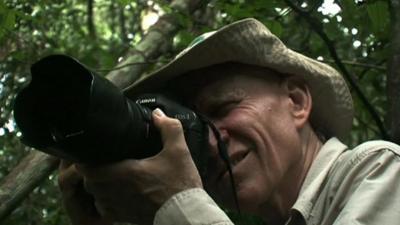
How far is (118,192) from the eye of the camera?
2.13 m

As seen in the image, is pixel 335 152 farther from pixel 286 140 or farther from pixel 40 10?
pixel 40 10

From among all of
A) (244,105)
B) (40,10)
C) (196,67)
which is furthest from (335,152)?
(40,10)

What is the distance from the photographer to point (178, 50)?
449 cm

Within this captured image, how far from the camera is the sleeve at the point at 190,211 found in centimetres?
200

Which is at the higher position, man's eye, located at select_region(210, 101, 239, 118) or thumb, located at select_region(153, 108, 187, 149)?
thumb, located at select_region(153, 108, 187, 149)

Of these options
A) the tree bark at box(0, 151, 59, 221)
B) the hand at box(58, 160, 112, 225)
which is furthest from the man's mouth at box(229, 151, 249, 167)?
the tree bark at box(0, 151, 59, 221)

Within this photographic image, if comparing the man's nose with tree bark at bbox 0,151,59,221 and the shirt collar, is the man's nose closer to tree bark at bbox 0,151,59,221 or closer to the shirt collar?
the shirt collar

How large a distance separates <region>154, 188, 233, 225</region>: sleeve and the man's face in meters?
0.38

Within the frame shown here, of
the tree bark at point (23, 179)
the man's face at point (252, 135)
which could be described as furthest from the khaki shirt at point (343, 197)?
the tree bark at point (23, 179)

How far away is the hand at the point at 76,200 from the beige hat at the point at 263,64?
417 mm

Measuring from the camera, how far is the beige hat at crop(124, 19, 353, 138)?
2.58m

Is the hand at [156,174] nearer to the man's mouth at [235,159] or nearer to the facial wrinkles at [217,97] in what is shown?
the man's mouth at [235,159]

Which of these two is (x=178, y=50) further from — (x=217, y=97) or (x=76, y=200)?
(x=76, y=200)

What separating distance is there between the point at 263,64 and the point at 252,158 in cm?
33
